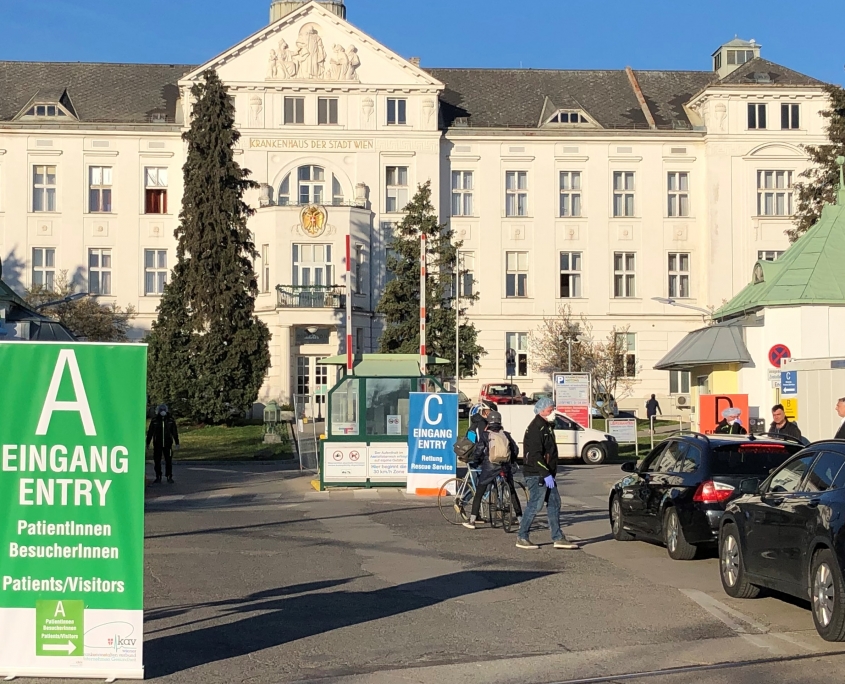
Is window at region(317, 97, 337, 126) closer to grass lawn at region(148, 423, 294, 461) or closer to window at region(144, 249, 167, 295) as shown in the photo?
window at region(144, 249, 167, 295)

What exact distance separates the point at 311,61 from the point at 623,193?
18.1m

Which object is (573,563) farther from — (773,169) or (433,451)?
(773,169)

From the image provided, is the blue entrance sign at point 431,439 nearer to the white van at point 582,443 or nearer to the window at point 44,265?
the white van at point 582,443

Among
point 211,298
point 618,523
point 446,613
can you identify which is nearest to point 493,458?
point 618,523

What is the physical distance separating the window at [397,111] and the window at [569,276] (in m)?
11.2

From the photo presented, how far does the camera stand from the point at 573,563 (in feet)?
46.5

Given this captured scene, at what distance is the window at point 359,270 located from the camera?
6066 cm

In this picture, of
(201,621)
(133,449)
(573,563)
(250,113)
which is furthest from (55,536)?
(250,113)

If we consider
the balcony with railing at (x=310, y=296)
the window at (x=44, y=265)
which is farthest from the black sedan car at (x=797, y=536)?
the window at (x=44, y=265)

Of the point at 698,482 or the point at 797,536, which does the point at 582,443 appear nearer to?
the point at 698,482

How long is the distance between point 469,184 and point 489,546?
50115 millimetres

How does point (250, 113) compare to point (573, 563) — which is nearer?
point (573, 563)

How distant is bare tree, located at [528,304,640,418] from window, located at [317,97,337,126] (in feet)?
50.6

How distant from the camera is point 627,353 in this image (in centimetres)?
6462
